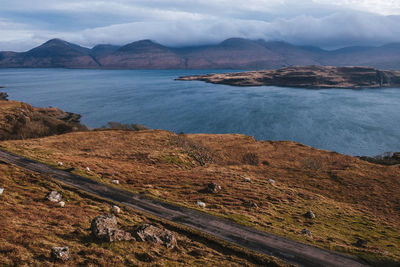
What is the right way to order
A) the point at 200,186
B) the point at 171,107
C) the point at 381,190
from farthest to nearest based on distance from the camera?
the point at 171,107 < the point at 381,190 < the point at 200,186

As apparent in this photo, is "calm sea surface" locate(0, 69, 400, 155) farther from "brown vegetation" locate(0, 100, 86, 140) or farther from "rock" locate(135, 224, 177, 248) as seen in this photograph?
"rock" locate(135, 224, 177, 248)

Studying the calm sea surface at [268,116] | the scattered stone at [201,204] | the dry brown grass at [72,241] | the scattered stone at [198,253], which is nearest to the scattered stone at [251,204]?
the scattered stone at [201,204]

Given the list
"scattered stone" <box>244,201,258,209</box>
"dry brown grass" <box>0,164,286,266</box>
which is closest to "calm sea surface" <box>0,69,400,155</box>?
"scattered stone" <box>244,201,258,209</box>

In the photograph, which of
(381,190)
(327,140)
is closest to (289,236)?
(381,190)

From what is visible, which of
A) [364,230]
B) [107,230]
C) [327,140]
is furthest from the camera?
[327,140]

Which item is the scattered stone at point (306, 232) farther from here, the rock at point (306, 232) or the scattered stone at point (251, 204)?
the scattered stone at point (251, 204)

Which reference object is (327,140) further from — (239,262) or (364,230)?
(239,262)

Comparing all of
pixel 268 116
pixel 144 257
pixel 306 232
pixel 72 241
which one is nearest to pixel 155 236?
pixel 144 257

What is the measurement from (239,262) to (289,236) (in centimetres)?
744

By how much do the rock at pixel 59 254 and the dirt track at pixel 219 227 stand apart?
1097cm

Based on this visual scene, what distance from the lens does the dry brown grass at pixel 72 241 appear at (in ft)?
51.4

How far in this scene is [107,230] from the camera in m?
19.1

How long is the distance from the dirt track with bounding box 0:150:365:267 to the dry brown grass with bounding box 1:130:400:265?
1.55m

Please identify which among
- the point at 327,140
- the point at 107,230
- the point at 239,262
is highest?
the point at 107,230
